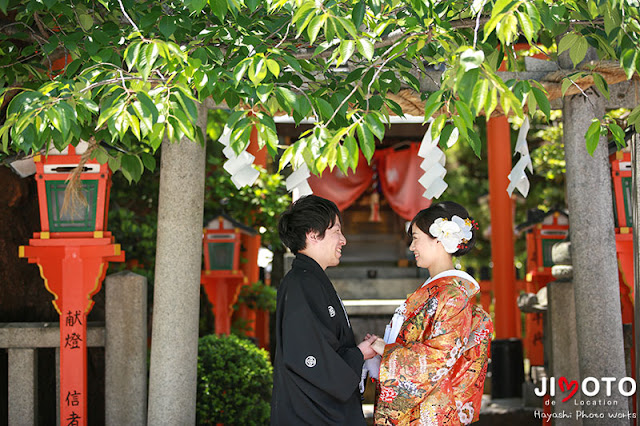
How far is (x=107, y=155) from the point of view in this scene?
3736mm

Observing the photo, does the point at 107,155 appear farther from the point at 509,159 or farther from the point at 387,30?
the point at 509,159

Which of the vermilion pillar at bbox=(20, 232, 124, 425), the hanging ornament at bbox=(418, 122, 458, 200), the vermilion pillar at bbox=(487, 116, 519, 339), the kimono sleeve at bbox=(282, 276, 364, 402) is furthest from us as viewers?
the vermilion pillar at bbox=(487, 116, 519, 339)

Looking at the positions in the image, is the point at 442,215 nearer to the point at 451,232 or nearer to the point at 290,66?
the point at 451,232

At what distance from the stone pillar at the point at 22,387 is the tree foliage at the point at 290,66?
1834mm

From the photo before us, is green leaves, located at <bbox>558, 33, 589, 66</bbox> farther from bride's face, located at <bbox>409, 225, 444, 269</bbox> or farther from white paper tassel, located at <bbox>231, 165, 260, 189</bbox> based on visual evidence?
white paper tassel, located at <bbox>231, 165, 260, 189</bbox>

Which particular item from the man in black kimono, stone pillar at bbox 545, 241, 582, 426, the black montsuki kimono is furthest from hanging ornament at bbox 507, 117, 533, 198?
stone pillar at bbox 545, 241, 582, 426

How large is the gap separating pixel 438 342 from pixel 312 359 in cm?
58

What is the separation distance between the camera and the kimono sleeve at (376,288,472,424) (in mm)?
3055

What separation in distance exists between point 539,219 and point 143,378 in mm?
5532

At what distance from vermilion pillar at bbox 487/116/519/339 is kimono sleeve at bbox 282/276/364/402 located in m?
7.42

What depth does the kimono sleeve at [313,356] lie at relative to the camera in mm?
2912

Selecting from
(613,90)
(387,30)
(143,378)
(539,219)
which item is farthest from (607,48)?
(539,219)

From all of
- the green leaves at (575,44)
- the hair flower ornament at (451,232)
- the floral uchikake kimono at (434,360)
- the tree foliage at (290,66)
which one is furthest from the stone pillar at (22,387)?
the green leaves at (575,44)

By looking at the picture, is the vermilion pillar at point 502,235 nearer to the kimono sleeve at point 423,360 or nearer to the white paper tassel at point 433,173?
the white paper tassel at point 433,173
